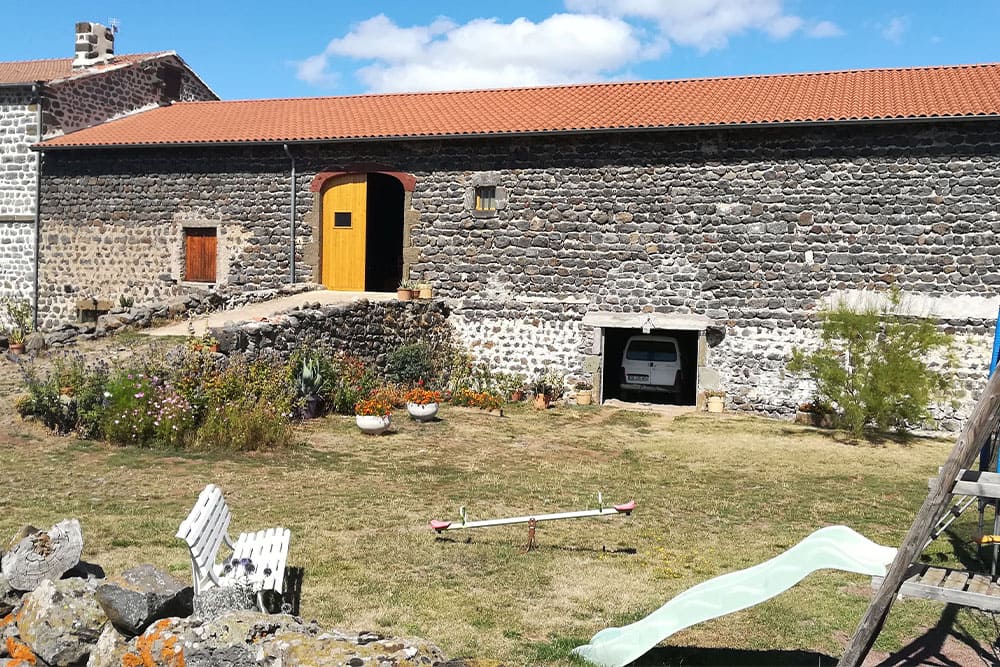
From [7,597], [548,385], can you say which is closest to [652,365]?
[548,385]

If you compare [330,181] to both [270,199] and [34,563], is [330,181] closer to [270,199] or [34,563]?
[270,199]

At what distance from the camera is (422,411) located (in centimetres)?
1310

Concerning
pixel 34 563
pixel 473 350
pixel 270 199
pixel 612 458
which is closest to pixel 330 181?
pixel 270 199

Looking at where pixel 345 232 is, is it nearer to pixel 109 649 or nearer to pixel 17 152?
pixel 17 152

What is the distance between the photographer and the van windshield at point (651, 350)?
53.6ft

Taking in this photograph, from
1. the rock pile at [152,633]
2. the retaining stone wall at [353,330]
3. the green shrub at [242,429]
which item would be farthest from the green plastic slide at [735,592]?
the retaining stone wall at [353,330]

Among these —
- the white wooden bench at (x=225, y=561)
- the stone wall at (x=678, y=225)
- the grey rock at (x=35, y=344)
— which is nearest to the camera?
the white wooden bench at (x=225, y=561)

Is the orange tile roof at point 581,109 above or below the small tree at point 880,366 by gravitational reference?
above

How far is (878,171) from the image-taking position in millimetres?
14180

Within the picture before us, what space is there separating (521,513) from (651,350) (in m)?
8.64

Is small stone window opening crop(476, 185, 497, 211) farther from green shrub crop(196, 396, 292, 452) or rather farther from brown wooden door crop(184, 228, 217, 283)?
green shrub crop(196, 396, 292, 452)

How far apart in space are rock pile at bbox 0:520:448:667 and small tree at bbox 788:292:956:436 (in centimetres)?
1088

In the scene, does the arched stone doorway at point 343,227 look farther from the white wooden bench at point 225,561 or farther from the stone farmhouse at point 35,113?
the white wooden bench at point 225,561

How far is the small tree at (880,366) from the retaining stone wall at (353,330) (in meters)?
6.50
